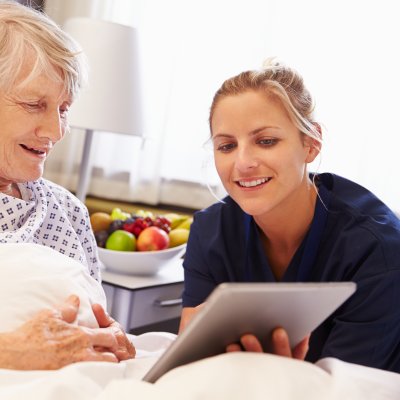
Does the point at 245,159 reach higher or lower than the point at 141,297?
higher

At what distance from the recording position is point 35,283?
3.35 feet

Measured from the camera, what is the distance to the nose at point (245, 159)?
1384mm

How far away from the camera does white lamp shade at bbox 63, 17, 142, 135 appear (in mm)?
2312

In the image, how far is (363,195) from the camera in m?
1.51

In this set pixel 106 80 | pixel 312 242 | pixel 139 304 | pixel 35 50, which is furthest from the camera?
pixel 106 80

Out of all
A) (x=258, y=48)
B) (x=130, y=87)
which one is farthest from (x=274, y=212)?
(x=258, y=48)

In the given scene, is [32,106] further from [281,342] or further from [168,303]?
[168,303]

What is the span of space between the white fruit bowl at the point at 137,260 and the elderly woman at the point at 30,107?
57 centimetres

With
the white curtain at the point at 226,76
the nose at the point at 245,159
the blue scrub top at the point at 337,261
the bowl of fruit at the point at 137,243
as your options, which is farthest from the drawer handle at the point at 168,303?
the nose at the point at 245,159

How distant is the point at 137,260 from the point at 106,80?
703mm

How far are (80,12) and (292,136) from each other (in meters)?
2.09

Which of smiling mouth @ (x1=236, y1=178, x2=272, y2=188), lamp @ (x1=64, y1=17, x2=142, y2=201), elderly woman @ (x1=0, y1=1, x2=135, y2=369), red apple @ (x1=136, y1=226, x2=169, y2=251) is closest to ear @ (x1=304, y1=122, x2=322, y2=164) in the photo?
smiling mouth @ (x1=236, y1=178, x2=272, y2=188)

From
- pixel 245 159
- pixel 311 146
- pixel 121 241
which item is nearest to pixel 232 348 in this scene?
pixel 245 159

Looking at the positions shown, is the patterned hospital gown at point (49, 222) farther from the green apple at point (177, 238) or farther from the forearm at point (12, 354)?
the green apple at point (177, 238)
